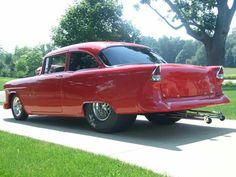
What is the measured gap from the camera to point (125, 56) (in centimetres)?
725

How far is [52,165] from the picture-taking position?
4871 mm

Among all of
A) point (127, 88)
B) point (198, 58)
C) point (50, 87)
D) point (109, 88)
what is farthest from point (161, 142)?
point (198, 58)

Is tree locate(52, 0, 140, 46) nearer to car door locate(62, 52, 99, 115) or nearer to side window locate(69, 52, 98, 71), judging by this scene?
side window locate(69, 52, 98, 71)

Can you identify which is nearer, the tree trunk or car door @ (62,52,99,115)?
car door @ (62,52,99,115)

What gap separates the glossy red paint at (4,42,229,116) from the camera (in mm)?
6223

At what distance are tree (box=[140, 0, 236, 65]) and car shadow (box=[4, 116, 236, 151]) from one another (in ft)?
63.2

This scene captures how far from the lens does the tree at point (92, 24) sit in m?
36.5

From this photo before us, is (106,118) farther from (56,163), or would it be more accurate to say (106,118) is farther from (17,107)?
(17,107)

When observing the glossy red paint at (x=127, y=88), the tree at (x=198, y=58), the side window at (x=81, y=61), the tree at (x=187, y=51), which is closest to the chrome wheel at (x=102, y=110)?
the glossy red paint at (x=127, y=88)

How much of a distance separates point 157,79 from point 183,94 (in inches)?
26.6

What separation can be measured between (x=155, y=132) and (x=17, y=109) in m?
3.60

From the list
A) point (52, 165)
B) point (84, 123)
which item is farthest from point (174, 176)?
point (84, 123)

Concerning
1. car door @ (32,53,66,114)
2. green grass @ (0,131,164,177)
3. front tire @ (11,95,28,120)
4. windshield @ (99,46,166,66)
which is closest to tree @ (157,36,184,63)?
front tire @ (11,95,28,120)

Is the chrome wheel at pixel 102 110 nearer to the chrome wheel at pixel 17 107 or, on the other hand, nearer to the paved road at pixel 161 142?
the paved road at pixel 161 142
